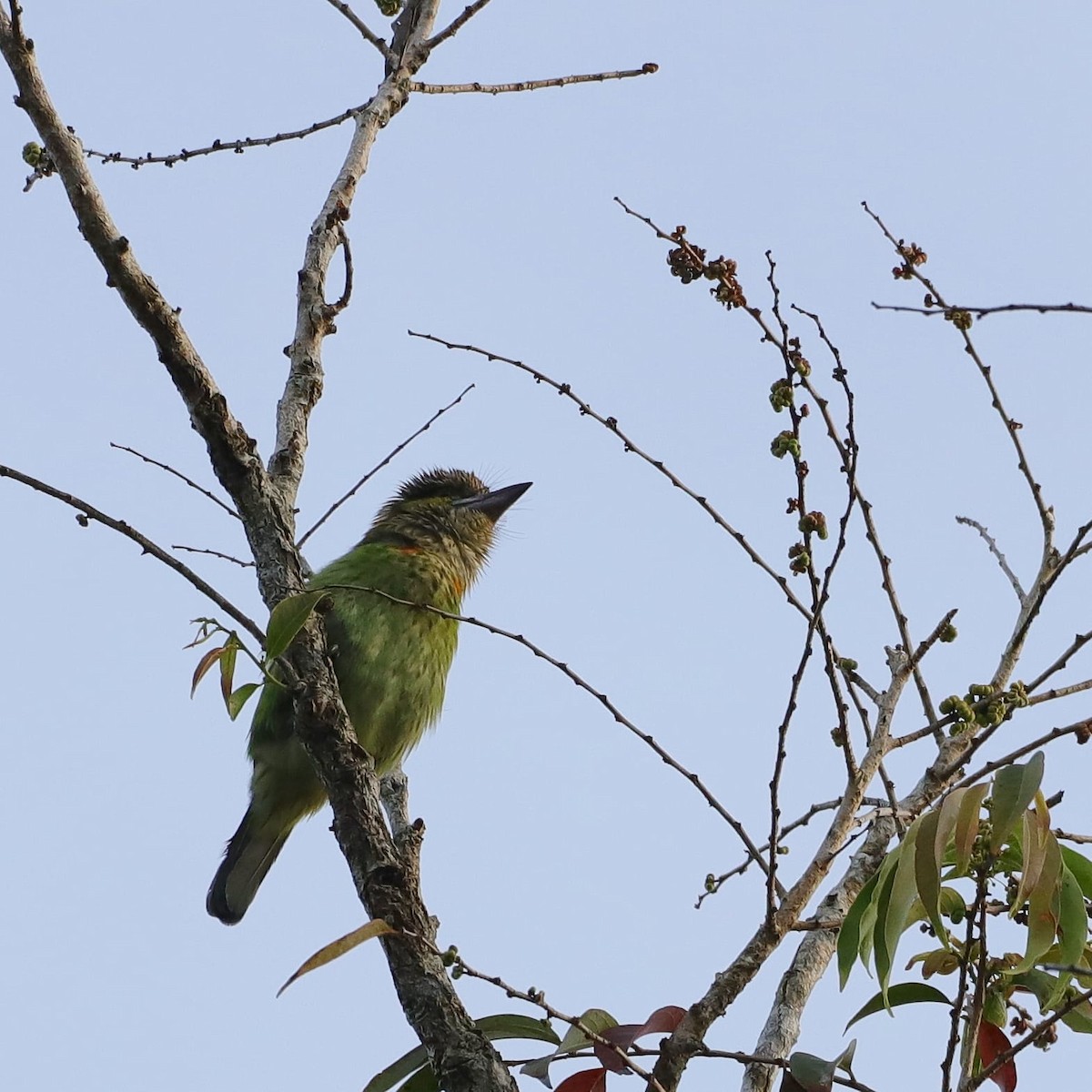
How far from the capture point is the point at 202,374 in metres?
2.71

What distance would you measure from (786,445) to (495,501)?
2.76 m

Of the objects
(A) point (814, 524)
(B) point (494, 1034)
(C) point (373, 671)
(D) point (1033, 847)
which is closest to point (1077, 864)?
(D) point (1033, 847)

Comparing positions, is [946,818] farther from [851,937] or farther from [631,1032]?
[631,1032]

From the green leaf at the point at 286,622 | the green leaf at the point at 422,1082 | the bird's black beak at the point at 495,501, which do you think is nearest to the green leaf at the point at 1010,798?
the green leaf at the point at 422,1082

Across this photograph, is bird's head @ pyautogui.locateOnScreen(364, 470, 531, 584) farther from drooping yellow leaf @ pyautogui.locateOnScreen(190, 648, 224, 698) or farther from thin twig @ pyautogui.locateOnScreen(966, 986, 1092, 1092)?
thin twig @ pyautogui.locateOnScreen(966, 986, 1092, 1092)

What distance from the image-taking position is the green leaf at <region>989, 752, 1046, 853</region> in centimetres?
191

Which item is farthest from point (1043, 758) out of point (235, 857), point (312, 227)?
point (235, 857)

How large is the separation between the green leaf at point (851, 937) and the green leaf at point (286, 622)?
1.04 meters

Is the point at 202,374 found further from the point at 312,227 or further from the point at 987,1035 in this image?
the point at 987,1035

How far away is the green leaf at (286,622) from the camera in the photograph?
2480mm

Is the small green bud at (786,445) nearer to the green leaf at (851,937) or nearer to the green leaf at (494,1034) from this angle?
the green leaf at (851,937)

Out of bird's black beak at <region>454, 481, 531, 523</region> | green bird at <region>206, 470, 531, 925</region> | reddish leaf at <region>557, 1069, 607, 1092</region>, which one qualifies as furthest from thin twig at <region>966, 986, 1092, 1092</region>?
Result: bird's black beak at <region>454, 481, 531, 523</region>

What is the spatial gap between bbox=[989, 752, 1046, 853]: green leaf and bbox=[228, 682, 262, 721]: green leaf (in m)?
1.41

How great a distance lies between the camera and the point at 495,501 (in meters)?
5.09
